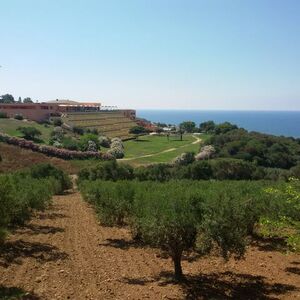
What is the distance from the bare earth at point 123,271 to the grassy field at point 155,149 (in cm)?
6311

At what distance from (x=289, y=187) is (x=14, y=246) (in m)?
15.3

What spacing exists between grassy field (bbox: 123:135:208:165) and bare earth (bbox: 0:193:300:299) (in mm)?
63110

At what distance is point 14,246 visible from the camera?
24.1m

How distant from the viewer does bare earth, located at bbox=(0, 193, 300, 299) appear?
57.1ft

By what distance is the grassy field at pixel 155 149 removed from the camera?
9281 centimetres

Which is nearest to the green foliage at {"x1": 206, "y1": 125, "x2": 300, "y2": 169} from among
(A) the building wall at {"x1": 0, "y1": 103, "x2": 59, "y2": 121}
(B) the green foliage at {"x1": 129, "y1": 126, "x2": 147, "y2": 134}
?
(B) the green foliage at {"x1": 129, "y1": 126, "x2": 147, "y2": 134}

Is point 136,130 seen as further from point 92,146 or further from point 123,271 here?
point 123,271

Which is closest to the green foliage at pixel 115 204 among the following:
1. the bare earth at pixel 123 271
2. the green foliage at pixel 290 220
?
the bare earth at pixel 123 271

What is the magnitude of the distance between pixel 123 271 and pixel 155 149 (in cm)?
8757

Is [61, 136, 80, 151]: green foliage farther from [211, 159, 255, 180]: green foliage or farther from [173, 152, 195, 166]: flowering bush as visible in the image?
[211, 159, 255, 180]: green foliage

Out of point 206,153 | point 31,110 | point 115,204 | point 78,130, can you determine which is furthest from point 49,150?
point 115,204

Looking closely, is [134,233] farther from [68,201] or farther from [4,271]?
[68,201]

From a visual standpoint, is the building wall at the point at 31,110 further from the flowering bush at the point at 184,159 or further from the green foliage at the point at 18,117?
the flowering bush at the point at 184,159

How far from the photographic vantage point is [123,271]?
20.5 metres
